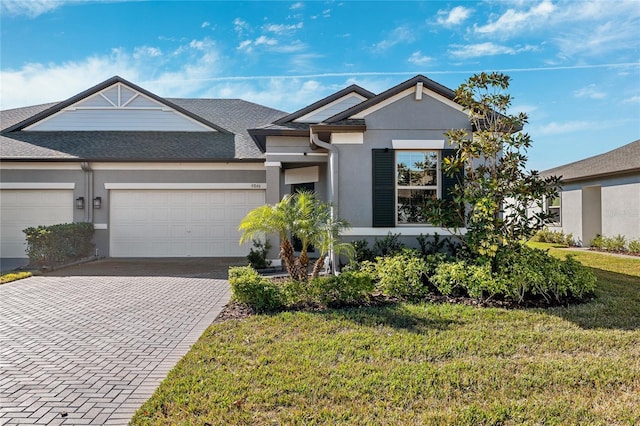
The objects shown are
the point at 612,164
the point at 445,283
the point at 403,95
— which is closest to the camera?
the point at 445,283

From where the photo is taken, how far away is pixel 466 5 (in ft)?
32.6

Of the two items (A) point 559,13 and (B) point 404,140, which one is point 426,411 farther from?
(A) point 559,13

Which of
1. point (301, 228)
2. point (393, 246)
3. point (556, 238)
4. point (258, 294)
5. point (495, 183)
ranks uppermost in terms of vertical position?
point (495, 183)

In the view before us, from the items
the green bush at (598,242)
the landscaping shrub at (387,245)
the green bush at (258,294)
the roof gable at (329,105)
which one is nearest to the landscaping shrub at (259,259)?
the landscaping shrub at (387,245)

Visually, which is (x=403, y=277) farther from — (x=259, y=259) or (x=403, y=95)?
(x=259, y=259)

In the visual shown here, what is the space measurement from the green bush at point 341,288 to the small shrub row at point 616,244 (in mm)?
13209

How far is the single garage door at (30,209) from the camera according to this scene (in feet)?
44.7

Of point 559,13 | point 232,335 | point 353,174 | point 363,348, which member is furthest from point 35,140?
point 559,13

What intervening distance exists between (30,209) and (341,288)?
13.3 m

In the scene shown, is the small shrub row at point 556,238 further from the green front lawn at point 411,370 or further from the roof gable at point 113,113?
the roof gable at point 113,113

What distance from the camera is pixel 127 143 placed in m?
14.3

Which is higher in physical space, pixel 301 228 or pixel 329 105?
pixel 329 105

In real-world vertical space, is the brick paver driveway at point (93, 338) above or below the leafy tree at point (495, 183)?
below

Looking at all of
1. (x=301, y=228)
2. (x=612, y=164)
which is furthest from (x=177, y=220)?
(x=612, y=164)
